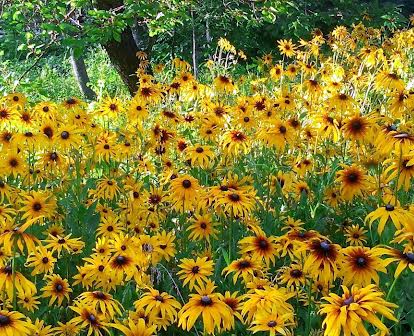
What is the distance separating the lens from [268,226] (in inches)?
102

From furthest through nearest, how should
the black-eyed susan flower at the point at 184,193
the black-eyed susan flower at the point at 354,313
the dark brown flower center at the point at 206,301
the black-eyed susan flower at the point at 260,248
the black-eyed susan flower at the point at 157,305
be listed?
the black-eyed susan flower at the point at 184,193 → the black-eyed susan flower at the point at 260,248 → the black-eyed susan flower at the point at 157,305 → the dark brown flower center at the point at 206,301 → the black-eyed susan flower at the point at 354,313

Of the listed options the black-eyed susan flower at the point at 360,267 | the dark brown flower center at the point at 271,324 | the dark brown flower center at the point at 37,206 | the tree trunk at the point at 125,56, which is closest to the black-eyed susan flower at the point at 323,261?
the black-eyed susan flower at the point at 360,267

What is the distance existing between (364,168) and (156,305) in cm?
134

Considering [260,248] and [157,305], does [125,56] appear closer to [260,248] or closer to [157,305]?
[260,248]

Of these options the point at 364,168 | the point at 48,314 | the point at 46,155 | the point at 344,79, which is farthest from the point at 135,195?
the point at 344,79

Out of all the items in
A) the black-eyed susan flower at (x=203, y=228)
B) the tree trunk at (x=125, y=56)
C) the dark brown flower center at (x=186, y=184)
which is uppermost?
the dark brown flower center at (x=186, y=184)

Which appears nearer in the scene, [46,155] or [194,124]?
[46,155]

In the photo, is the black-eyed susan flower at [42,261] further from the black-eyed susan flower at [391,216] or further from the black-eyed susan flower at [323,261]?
the black-eyed susan flower at [391,216]

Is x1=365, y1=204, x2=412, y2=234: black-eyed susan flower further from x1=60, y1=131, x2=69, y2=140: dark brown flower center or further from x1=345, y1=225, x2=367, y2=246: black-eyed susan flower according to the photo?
x1=60, y1=131, x2=69, y2=140: dark brown flower center

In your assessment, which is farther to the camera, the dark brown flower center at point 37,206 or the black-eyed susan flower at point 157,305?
the dark brown flower center at point 37,206

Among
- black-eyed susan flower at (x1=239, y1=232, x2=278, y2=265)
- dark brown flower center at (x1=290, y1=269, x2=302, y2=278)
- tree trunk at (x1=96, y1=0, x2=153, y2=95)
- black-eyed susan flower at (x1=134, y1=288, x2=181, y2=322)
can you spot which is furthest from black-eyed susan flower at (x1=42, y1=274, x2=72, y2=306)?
tree trunk at (x1=96, y1=0, x2=153, y2=95)

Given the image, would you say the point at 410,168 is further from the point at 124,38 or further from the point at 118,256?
the point at 124,38

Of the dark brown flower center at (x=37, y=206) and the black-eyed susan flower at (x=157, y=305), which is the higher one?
the black-eyed susan flower at (x=157, y=305)

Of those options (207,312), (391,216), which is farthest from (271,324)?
(391,216)
